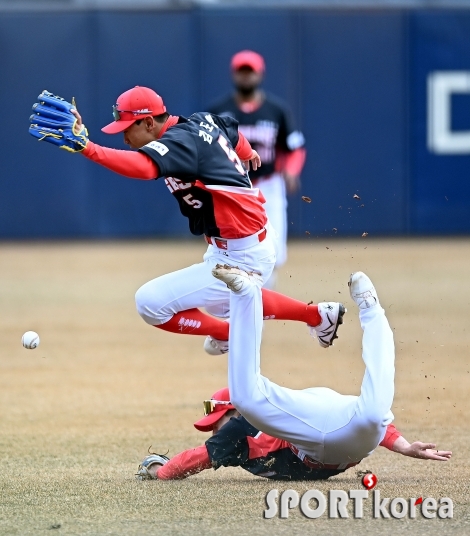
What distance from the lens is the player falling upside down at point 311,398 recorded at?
13.1 feet

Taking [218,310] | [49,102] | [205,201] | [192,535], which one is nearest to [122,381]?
[218,310]

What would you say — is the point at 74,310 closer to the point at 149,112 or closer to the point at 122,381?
the point at 122,381

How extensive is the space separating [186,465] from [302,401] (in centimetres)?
61

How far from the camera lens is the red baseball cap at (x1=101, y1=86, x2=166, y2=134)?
4875 millimetres

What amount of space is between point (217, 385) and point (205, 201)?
1.95 metres

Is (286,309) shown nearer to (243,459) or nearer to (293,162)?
(243,459)

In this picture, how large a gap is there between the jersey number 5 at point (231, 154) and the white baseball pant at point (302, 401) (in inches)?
43.4

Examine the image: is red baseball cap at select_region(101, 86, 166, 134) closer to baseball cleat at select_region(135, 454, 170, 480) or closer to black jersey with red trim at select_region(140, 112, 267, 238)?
black jersey with red trim at select_region(140, 112, 267, 238)

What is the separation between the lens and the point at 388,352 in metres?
4.03

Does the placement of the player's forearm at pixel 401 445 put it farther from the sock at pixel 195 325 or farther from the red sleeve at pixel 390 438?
the sock at pixel 195 325

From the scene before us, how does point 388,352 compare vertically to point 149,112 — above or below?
below

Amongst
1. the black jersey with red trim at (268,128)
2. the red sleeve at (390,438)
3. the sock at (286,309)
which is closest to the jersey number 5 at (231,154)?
the sock at (286,309)

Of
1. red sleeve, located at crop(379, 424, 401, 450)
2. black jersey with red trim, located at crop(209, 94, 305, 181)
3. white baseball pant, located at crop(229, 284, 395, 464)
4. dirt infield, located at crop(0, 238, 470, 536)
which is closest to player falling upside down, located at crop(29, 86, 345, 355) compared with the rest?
dirt infield, located at crop(0, 238, 470, 536)

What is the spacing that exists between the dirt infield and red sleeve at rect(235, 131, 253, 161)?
148 centimetres
